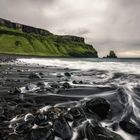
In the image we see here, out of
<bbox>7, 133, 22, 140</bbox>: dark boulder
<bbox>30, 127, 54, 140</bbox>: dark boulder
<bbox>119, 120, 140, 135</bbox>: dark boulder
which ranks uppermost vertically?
<bbox>30, 127, 54, 140</bbox>: dark boulder

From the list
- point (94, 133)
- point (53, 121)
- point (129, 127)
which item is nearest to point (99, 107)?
point (129, 127)

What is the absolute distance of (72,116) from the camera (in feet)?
36.2

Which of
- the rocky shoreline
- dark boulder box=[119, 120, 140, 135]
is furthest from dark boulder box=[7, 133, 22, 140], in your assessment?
dark boulder box=[119, 120, 140, 135]

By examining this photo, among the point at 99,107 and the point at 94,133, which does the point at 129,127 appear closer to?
the point at 94,133

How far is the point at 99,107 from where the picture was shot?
12031 millimetres

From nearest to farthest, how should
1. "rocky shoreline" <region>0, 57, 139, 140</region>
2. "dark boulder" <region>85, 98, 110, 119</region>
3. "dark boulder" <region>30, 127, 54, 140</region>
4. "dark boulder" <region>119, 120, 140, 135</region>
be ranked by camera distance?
"dark boulder" <region>30, 127, 54, 140</region> < "rocky shoreline" <region>0, 57, 139, 140</region> < "dark boulder" <region>119, 120, 140, 135</region> < "dark boulder" <region>85, 98, 110, 119</region>

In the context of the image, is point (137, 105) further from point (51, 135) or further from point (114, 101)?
point (51, 135)

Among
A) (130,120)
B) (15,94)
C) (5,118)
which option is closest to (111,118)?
(130,120)

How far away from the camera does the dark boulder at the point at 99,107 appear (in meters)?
11.8

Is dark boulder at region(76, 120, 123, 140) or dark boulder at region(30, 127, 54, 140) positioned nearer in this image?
dark boulder at region(30, 127, 54, 140)

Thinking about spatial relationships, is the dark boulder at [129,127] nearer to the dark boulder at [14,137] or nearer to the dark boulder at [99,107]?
the dark boulder at [99,107]

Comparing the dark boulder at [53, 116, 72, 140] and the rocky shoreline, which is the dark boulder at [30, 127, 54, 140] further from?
the dark boulder at [53, 116, 72, 140]

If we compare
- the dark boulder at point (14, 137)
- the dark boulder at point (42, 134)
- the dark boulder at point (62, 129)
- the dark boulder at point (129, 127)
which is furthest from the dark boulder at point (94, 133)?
the dark boulder at point (14, 137)

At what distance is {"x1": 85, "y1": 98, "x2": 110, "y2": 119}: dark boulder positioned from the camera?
11.8 metres
